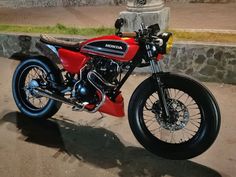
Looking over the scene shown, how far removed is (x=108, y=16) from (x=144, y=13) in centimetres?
391

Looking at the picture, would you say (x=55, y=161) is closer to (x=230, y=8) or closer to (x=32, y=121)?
(x=32, y=121)

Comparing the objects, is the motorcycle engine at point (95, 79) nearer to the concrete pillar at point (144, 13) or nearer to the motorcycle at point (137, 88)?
the motorcycle at point (137, 88)

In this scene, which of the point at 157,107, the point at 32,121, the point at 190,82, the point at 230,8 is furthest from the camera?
the point at 230,8

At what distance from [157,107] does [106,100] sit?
57 cm

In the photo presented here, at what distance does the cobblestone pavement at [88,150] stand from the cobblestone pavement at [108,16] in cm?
363

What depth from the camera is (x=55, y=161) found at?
147 inches

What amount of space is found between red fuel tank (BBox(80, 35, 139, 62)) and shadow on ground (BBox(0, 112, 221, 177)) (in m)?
1.03

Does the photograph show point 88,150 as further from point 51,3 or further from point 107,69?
point 51,3

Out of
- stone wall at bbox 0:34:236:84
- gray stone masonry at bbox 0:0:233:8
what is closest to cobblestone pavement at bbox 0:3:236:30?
gray stone masonry at bbox 0:0:233:8

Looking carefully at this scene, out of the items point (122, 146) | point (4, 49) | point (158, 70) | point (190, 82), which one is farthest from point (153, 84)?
point (4, 49)

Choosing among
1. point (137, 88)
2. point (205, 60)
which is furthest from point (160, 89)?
point (205, 60)

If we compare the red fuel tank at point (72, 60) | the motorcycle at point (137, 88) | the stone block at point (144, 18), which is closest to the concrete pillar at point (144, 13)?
the stone block at point (144, 18)

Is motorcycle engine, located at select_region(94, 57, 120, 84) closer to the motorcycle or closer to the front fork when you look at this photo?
the motorcycle

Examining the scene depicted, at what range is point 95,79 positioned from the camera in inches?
154
